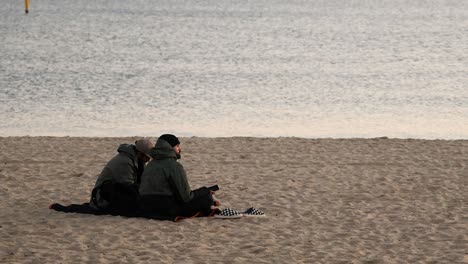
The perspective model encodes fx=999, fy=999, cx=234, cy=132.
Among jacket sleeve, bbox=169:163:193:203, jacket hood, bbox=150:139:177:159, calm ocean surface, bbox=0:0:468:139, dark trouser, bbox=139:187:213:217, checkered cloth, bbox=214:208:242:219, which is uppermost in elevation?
calm ocean surface, bbox=0:0:468:139

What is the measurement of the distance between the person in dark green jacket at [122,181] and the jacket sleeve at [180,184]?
0.50m

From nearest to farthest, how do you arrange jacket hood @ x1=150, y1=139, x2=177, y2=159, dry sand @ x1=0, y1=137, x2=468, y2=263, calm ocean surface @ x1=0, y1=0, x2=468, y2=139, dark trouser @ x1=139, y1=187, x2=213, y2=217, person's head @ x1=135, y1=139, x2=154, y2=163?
1. dry sand @ x1=0, y1=137, x2=468, y2=263
2. jacket hood @ x1=150, y1=139, x2=177, y2=159
3. dark trouser @ x1=139, y1=187, x2=213, y2=217
4. person's head @ x1=135, y1=139, x2=154, y2=163
5. calm ocean surface @ x1=0, y1=0, x2=468, y2=139

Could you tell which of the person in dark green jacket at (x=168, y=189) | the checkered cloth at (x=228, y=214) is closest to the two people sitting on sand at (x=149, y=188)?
the person in dark green jacket at (x=168, y=189)

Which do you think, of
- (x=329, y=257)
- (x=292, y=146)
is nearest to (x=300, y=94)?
(x=292, y=146)

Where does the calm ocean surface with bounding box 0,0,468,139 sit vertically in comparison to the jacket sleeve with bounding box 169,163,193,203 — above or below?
above

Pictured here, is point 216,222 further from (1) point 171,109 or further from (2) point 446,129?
(1) point 171,109

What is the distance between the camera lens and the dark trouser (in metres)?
11.7

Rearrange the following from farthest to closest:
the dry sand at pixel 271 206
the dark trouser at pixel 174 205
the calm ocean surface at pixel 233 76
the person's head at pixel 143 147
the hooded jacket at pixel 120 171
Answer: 1. the calm ocean surface at pixel 233 76
2. the hooded jacket at pixel 120 171
3. the person's head at pixel 143 147
4. the dark trouser at pixel 174 205
5. the dry sand at pixel 271 206

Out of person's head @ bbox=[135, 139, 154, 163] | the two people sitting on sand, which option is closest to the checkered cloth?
the two people sitting on sand

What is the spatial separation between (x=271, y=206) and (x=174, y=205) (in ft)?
5.06

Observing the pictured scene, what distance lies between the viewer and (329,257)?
1017 centimetres

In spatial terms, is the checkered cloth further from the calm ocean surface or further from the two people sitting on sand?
the calm ocean surface

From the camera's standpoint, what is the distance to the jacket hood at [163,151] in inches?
454

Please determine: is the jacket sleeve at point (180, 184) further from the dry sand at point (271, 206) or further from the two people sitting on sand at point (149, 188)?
the dry sand at point (271, 206)
